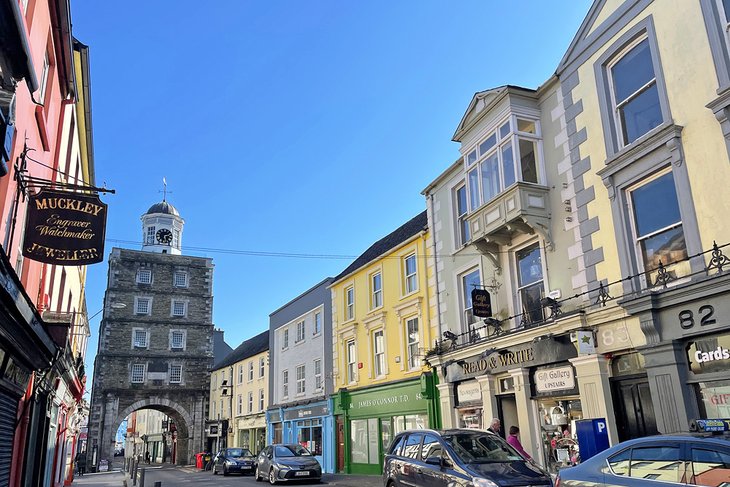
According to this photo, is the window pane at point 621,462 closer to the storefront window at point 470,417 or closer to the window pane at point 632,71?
the window pane at point 632,71

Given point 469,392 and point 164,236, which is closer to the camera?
point 469,392

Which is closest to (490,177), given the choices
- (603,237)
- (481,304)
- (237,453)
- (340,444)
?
(481,304)

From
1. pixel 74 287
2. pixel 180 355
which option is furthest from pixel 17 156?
pixel 180 355

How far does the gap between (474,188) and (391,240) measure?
9173 mm

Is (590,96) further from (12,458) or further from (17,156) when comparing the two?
(12,458)

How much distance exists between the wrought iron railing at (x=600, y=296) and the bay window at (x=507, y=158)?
313 cm

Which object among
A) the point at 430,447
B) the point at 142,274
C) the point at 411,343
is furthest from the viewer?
the point at 142,274

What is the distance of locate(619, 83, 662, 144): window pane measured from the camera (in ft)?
37.9

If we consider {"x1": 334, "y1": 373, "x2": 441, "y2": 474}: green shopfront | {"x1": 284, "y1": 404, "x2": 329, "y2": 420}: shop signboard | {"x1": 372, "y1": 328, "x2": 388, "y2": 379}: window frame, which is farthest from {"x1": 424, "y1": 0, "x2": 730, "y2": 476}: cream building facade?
{"x1": 284, "y1": 404, "x2": 329, "y2": 420}: shop signboard

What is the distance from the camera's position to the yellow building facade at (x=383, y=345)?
1995cm

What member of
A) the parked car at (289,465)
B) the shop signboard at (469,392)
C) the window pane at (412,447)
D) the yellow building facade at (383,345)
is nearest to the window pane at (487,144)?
the yellow building facade at (383,345)

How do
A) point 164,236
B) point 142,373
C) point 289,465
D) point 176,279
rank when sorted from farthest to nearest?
point 164,236 < point 176,279 < point 142,373 < point 289,465

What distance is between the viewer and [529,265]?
1491cm

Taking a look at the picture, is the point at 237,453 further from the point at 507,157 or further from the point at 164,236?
the point at 164,236
